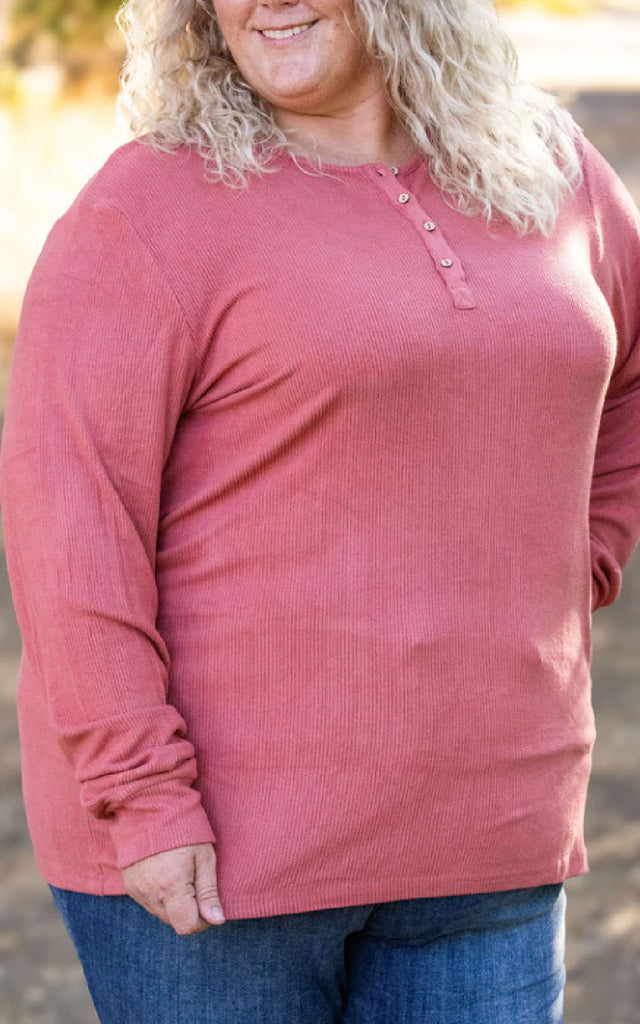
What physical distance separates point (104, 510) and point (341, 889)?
492 mm

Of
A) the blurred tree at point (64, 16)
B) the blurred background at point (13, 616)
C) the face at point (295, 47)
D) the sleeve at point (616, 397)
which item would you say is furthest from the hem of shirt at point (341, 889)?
the blurred tree at point (64, 16)

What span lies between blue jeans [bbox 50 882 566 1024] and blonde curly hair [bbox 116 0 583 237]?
0.84 m

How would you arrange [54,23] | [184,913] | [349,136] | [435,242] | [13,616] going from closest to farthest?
[184,913]
[435,242]
[349,136]
[13,616]
[54,23]

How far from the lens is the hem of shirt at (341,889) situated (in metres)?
1.57

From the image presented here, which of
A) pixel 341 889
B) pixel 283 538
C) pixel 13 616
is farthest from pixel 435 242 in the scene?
pixel 13 616

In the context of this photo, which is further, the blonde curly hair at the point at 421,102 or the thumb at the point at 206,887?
the blonde curly hair at the point at 421,102

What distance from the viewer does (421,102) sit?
6.03ft

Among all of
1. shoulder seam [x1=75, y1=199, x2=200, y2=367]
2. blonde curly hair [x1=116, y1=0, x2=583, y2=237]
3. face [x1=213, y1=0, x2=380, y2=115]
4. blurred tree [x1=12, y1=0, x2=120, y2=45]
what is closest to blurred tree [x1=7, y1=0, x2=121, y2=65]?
blurred tree [x1=12, y1=0, x2=120, y2=45]

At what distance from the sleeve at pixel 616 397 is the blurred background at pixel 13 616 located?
0.27 metres

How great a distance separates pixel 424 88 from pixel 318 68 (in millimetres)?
171

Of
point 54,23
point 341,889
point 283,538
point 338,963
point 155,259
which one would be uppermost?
point 155,259

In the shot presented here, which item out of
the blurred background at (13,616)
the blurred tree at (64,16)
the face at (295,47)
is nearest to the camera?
the face at (295,47)

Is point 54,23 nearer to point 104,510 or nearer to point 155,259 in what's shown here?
point 155,259

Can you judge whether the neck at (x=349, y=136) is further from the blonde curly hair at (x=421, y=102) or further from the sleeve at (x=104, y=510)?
the sleeve at (x=104, y=510)
